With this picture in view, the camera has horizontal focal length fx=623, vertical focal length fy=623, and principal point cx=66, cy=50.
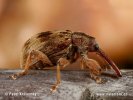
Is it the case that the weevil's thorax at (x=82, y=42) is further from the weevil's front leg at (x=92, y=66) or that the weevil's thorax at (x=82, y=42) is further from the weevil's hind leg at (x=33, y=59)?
the weevil's hind leg at (x=33, y=59)

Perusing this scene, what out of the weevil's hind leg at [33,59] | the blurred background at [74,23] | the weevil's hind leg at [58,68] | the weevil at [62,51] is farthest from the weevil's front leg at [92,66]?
the blurred background at [74,23]

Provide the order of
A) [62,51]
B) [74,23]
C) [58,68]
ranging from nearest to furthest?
[58,68] < [62,51] < [74,23]

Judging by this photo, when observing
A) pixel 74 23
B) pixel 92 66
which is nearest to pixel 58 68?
pixel 92 66

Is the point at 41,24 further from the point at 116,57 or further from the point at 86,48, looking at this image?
the point at 86,48

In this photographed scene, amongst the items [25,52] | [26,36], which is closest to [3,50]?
[26,36]

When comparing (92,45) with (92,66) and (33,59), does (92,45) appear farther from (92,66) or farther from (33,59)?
(33,59)
